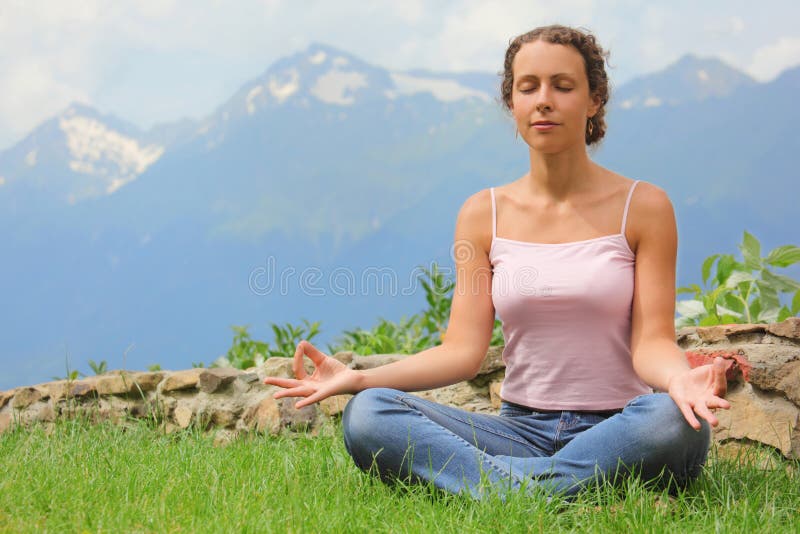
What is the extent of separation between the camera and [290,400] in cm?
382

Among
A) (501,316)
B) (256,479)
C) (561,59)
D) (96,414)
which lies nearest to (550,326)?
(501,316)

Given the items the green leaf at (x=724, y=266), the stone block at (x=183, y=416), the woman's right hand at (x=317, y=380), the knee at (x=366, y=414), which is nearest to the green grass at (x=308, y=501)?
the knee at (x=366, y=414)

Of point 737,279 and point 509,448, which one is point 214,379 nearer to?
point 509,448

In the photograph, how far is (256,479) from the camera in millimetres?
2570

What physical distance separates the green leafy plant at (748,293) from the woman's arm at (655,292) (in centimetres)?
138

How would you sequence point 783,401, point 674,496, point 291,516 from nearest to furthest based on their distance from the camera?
point 291,516
point 674,496
point 783,401

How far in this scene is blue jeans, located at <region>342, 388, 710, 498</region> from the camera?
2.23m

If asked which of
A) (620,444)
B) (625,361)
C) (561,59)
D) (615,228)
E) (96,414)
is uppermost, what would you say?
(561,59)

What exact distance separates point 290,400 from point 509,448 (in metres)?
1.57

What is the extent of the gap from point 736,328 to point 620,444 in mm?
1320

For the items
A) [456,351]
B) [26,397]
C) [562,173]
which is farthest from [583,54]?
[26,397]

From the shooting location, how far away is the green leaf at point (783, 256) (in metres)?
3.85

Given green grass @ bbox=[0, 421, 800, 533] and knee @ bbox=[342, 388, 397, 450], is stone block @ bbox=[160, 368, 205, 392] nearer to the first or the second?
green grass @ bbox=[0, 421, 800, 533]

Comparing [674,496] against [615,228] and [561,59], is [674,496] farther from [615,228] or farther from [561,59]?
[561,59]
